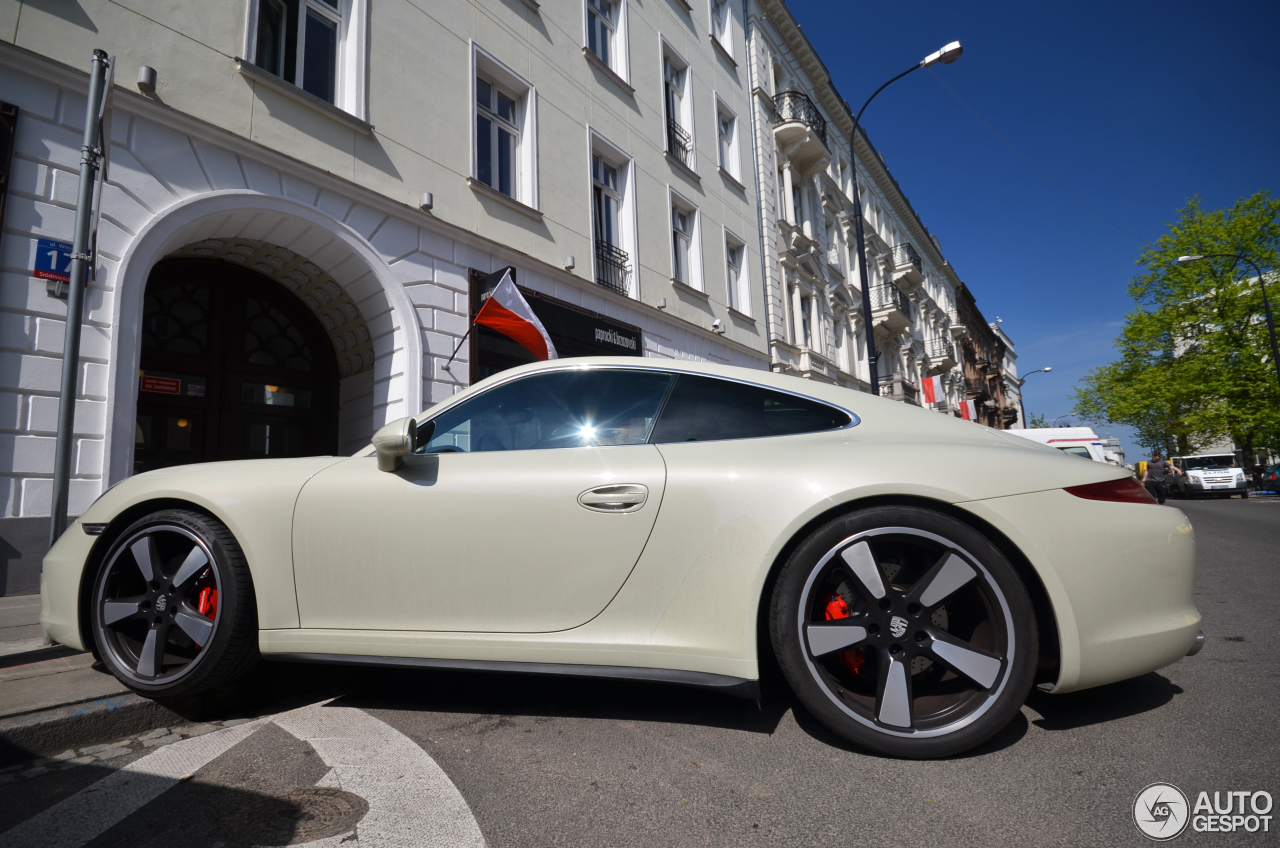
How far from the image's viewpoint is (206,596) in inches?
97.0

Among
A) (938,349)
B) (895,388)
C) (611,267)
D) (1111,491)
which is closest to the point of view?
(1111,491)

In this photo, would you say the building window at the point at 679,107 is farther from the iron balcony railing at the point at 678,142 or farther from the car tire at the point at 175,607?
the car tire at the point at 175,607

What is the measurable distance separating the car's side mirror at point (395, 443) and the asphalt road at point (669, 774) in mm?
914

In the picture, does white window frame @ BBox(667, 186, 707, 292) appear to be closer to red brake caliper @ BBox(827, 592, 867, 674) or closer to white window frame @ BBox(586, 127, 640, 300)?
white window frame @ BBox(586, 127, 640, 300)

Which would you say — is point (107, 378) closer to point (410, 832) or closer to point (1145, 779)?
point (410, 832)

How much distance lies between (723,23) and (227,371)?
50.3ft

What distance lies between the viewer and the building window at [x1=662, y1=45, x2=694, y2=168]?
14.1 metres

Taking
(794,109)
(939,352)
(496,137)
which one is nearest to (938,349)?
(939,352)

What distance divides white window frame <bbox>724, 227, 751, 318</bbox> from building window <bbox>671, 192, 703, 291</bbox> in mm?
1350

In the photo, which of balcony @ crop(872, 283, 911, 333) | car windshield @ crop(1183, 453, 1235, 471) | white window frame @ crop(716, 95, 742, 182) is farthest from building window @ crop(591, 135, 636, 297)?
car windshield @ crop(1183, 453, 1235, 471)

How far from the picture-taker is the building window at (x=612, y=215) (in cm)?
1130

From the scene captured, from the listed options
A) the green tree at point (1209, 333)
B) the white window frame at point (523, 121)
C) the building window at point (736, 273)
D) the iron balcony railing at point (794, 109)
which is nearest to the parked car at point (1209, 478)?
the green tree at point (1209, 333)

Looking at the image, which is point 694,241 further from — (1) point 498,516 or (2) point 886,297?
(2) point 886,297

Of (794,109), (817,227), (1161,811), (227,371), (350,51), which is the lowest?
(1161,811)
